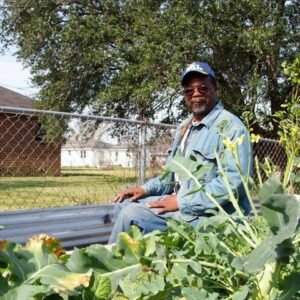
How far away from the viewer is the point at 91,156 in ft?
18.1

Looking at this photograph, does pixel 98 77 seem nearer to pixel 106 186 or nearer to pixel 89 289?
pixel 106 186

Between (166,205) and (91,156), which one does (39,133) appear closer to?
(91,156)

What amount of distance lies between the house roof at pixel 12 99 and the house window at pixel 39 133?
2881cm

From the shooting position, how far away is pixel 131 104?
59.3 ft

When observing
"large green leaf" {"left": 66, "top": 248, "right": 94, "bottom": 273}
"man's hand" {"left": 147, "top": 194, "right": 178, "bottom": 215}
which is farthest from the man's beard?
"large green leaf" {"left": 66, "top": 248, "right": 94, "bottom": 273}

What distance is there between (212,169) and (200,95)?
27.2 inches

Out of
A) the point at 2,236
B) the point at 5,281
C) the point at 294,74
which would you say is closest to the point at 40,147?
the point at 2,236

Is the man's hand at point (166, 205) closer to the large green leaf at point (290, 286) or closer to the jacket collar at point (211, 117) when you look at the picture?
the jacket collar at point (211, 117)

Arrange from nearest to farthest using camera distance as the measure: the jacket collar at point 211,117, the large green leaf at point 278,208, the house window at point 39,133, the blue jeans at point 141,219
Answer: the large green leaf at point 278,208 < the blue jeans at point 141,219 < the jacket collar at point 211,117 < the house window at point 39,133

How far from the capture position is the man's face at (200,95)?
340cm

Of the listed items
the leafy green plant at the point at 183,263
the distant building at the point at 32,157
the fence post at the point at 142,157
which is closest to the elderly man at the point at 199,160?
the leafy green plant at the point at 183,263

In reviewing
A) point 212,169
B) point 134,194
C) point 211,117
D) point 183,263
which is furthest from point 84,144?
point 183,263

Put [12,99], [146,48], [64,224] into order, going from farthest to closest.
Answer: [12,99] → [146,48] → [64,224]

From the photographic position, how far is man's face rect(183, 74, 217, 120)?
3404mm
